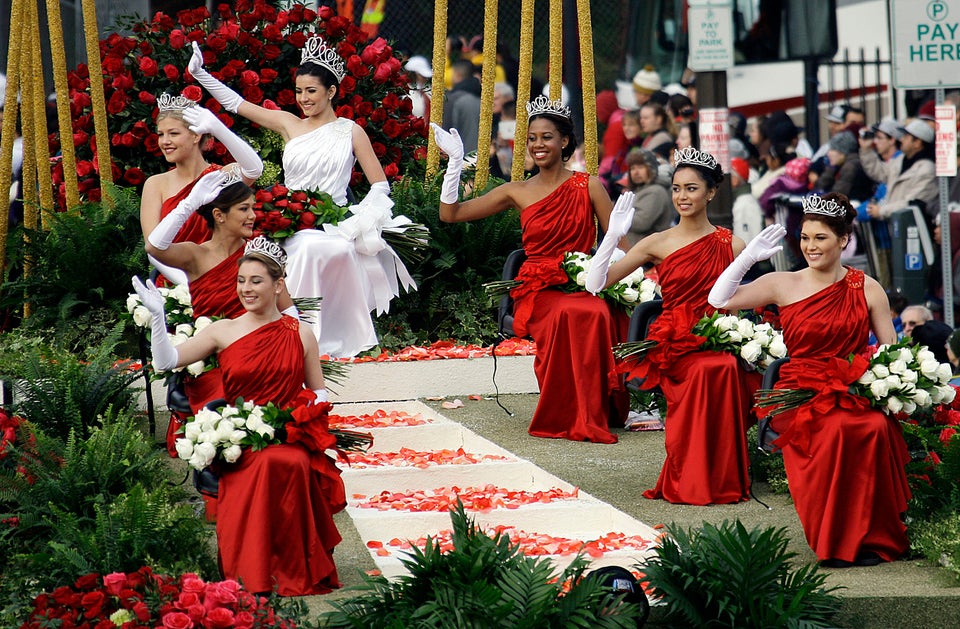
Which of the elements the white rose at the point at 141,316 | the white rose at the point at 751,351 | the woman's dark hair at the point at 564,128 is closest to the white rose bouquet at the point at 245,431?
the white rose at the point at 141,316

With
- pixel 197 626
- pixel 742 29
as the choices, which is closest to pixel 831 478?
pixel 197 626

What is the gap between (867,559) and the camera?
6242 millimetres

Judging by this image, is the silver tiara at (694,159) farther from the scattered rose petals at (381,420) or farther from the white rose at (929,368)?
the scattered rose petals at (381,420)

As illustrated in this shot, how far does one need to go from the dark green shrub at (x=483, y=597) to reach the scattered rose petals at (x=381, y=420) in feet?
9.64

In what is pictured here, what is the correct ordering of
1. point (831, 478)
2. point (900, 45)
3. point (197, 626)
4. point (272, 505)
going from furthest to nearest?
point (900, 45), point (831, 478), point (272, 505), point (197, 626)

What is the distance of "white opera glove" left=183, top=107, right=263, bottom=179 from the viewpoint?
27.4 feet

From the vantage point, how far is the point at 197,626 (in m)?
4.96

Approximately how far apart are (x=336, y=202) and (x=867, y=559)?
15.4ft

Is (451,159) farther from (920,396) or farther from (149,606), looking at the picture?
(149,606)

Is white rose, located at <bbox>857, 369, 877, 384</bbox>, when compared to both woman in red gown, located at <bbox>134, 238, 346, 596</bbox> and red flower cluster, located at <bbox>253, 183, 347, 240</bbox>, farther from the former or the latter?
red flower cluster, located at <bbox>253, 183, 347, 240</bbox>

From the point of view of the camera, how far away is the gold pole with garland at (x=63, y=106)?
33.7ft

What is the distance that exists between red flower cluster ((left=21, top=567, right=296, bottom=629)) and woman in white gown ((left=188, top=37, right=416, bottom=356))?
4.26 metres

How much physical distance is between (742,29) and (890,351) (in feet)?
31.4

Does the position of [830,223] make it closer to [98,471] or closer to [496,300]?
[98,471]
